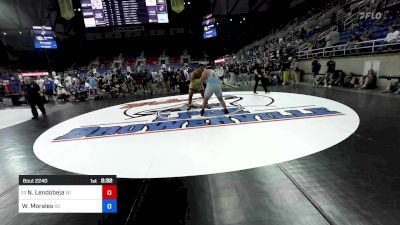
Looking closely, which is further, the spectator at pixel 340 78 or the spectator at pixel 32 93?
the spectator at pixel 340 78

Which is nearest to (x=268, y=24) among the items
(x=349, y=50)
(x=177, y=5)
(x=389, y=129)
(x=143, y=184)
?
(x=177, y=5)

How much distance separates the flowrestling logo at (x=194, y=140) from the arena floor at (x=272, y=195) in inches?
9.9

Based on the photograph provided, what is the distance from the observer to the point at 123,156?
3.72m

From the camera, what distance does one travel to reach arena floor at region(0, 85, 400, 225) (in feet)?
6.86

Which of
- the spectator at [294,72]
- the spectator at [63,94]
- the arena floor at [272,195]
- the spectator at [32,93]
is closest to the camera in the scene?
the arena floor at [272,195]

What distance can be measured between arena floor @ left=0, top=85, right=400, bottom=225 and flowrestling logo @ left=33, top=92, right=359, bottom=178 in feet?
0.83

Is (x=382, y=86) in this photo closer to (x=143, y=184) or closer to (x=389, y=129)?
(x=389, y=129)

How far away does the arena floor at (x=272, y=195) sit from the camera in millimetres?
2090

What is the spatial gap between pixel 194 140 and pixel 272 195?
2.07 m

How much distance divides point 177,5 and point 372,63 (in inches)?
A: 467

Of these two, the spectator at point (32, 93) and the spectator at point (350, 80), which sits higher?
the spectator at point (32, 93)

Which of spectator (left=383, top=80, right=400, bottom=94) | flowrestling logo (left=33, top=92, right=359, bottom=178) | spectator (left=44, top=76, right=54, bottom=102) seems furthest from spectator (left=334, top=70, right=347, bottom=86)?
spectator (left=44, top=76, right=54, bottom=102)

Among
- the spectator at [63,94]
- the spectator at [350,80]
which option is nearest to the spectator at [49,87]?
the spectator at [63,94]
